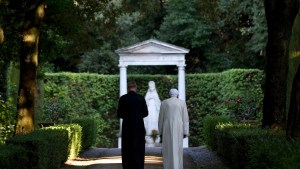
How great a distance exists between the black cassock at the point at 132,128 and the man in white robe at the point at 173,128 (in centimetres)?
63

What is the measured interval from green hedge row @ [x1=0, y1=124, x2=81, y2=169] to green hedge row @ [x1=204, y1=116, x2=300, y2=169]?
324 centimetres

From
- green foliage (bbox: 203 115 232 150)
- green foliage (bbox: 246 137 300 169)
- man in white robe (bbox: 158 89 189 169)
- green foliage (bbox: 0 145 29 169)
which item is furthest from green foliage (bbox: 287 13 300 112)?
green foliage (bbox: 0 145 29 169)

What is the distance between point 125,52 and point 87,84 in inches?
130

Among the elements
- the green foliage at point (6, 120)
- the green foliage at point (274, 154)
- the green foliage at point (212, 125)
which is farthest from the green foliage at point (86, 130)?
the green foliage at point (274, 154)

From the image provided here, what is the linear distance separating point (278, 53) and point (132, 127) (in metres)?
3.57

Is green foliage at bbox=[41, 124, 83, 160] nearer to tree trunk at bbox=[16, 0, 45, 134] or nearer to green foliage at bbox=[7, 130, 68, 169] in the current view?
green foliage at bbox=[7, 130, 68, 169]

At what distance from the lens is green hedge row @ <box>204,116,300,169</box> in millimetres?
7238

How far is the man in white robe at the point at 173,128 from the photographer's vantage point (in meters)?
12.2

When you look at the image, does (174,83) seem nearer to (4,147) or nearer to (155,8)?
(155,8)

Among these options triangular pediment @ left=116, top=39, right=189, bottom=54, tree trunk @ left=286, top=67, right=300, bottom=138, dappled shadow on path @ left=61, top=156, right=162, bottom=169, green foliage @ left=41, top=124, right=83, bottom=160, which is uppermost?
triangular pediment @ left=116, top=39, right=189, bottom=54

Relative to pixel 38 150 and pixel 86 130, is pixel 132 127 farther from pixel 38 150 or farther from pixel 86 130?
pixel 86 130

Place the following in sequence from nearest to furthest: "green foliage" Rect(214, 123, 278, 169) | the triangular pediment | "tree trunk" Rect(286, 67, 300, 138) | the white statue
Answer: "tree trunk" Rect(286, 67, 300, 138)
"green foliage" Rect(214, 123, 278, 169)
the triangular pediment
the white statue

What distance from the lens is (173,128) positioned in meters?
12.2

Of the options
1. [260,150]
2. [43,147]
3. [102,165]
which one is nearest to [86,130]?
[102,165]
